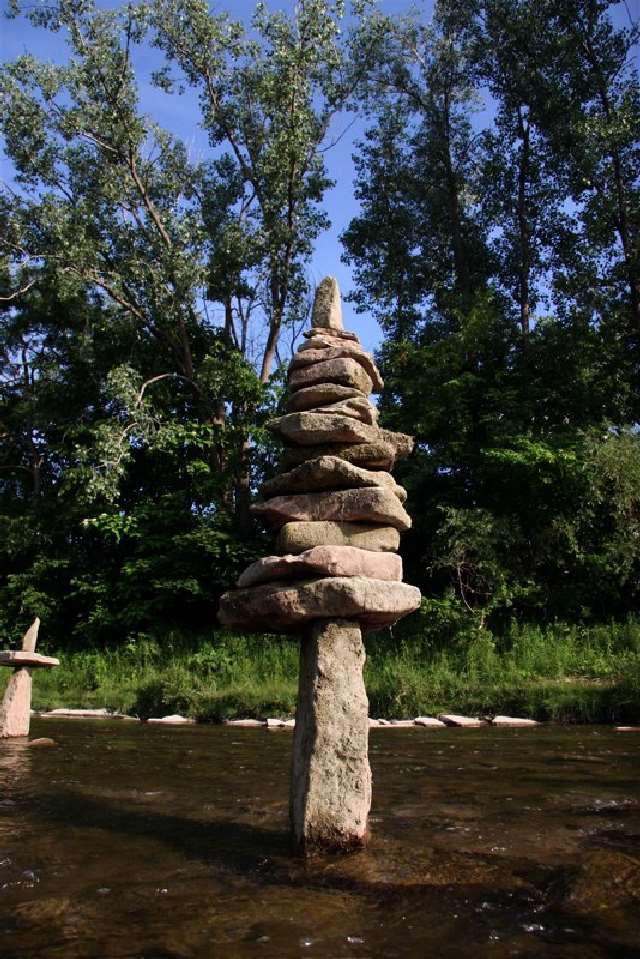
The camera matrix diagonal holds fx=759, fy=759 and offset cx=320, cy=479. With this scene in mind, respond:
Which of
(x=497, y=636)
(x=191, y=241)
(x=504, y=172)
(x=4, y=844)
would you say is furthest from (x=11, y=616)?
(x=504, y=172)

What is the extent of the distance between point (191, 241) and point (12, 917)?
67.9 feet

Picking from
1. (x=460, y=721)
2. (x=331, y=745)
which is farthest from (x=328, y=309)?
(x=460, y=721)

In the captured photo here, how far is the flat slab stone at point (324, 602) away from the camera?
517 cm

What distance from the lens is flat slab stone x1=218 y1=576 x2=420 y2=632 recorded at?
5.17 metres

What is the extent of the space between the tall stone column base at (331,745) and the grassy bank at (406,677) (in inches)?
365

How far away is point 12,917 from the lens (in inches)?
151

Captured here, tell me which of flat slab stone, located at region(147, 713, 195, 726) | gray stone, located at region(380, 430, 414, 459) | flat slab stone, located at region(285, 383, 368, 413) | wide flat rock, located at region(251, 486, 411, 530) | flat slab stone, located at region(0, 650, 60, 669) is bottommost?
flat slab stone, located at region(147, 713, 195, 726)

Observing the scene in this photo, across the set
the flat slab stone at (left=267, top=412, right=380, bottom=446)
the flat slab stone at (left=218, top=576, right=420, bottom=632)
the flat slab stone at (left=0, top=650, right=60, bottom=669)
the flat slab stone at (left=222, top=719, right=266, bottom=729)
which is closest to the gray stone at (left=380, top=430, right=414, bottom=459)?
the flat slab stone at (left=267, top=412, right=380, bottom=446)

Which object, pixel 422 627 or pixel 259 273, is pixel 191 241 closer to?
pixel 259 273

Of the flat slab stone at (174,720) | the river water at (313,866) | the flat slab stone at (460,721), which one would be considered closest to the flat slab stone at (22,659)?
the river water at (313,866)

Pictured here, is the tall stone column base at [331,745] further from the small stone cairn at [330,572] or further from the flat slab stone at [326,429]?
the flat slab stone at [326,429]

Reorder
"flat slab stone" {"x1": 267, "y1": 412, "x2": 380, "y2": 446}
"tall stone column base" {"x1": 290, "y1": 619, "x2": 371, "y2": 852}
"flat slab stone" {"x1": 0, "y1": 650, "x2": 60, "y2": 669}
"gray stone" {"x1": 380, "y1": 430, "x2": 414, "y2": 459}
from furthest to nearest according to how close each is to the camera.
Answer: "flat slab stone" {"x1": 0, "y1": 650, "x2": 60, "y2": 669} → "gray stone" {"x1": 380, "y1": 430, "x2": 414, "y2": 459} → "flat slab stone" {"x1": 267, "y1": 412, "x2": 380, "y2": 446} → "tall stone column base" {"x1": 290, "y1": 619, "x2": 371, "y2": 852}

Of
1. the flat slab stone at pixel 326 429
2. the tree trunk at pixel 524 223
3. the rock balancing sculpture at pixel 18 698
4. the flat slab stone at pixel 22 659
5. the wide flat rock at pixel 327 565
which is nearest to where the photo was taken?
the wide flat rock at pixel 327 565

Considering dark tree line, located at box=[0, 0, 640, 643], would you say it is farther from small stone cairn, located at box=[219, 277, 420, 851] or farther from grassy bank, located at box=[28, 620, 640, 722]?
small stone cairn, located at box=[219, 277, 420, 851]
